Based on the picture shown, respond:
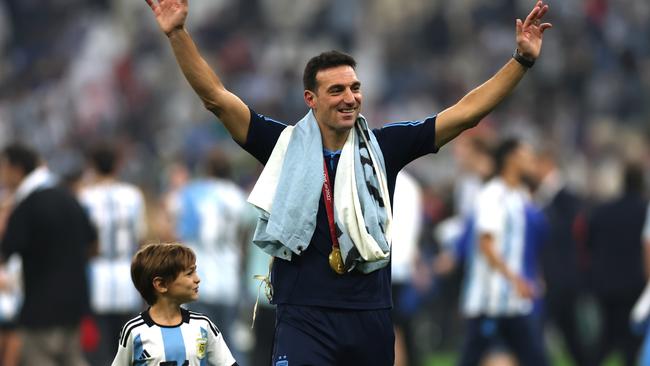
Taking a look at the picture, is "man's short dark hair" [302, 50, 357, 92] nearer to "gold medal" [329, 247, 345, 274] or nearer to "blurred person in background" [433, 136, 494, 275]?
"gold medal" [329, 247, 345, 274]

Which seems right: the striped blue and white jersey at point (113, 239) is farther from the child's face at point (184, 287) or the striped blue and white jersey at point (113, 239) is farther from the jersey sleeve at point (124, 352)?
the jersey sleeve at point (124, 352)

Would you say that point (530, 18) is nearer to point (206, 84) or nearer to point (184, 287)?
point (206, 84)

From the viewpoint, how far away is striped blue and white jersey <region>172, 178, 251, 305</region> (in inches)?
578

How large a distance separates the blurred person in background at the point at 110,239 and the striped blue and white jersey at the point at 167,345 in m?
6.77

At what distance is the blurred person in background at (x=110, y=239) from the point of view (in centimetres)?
1374

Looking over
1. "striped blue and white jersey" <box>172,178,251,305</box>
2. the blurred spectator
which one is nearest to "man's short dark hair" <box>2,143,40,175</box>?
the blurred spectator

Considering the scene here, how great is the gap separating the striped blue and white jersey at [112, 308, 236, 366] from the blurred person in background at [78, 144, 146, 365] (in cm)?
677

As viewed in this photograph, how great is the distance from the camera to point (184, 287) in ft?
22.7

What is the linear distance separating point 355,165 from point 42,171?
5778mm

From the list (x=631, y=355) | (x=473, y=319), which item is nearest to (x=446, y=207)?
(x=631, y=355)

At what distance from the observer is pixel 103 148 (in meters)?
13.4

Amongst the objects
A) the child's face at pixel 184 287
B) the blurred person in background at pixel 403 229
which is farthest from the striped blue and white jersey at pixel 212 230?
the child's face at pixel 184 287

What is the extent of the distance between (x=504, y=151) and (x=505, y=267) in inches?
38.6

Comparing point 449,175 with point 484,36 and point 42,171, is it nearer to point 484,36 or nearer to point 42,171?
point 484,36
